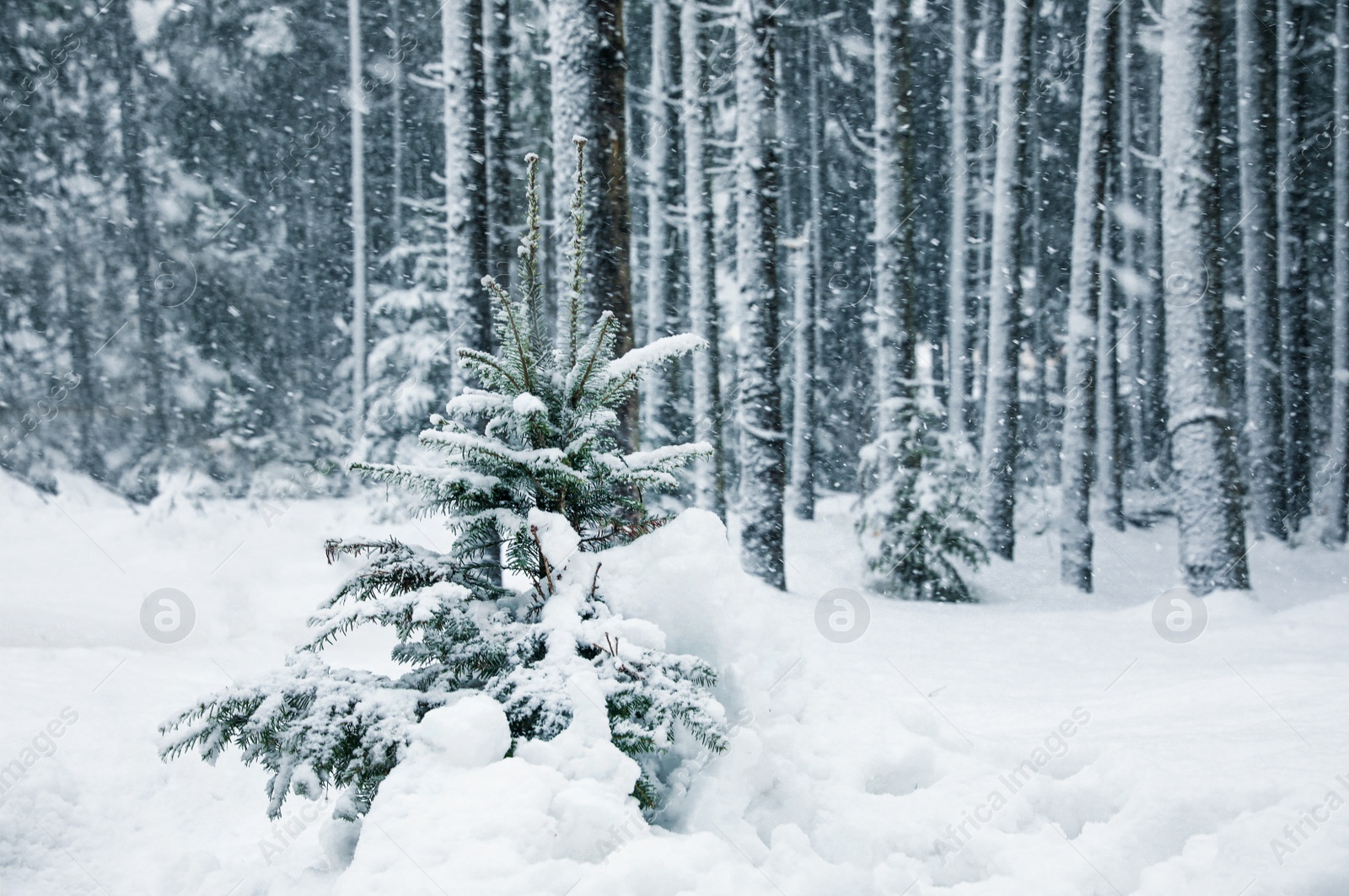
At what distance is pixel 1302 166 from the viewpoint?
13734 millimetres

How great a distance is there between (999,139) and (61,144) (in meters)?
13.7

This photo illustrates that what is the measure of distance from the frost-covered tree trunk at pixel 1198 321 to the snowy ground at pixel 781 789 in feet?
6.99

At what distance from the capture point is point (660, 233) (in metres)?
12.5

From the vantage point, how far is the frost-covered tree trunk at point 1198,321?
7434 mm

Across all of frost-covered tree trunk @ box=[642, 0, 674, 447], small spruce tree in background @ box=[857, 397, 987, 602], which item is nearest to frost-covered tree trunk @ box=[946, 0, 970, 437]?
frost-covered tree trunk @ box=[642, 0, 674, 447]

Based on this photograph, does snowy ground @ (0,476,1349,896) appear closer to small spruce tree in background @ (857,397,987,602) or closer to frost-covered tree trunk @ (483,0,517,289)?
small spruce tree in background @ (857,397,987,602)

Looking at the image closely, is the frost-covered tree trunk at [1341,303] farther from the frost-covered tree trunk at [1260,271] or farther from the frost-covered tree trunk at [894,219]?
the frost-covered tree trunk at [894,219]

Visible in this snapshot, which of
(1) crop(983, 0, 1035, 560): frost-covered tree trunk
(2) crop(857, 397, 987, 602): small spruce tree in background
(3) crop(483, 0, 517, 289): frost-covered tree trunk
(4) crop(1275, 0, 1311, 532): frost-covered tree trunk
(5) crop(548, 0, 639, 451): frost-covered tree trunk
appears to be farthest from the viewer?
(4) crop(1275, 0, 1311, 532): frost-covered tree trunk

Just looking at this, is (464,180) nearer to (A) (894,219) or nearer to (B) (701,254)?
(A) (894,219)

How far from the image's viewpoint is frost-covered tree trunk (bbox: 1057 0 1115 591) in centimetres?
1025

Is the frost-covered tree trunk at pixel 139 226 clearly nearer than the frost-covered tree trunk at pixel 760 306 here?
No

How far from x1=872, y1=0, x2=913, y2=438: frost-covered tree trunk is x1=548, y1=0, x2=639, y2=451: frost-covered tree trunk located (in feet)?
15.1

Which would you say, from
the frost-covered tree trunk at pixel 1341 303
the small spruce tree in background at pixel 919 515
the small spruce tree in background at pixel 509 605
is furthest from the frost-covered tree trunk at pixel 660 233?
the frost-covered tree trunk at pixel 1341 303

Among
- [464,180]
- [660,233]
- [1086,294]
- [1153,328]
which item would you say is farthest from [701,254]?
[1153,328]
